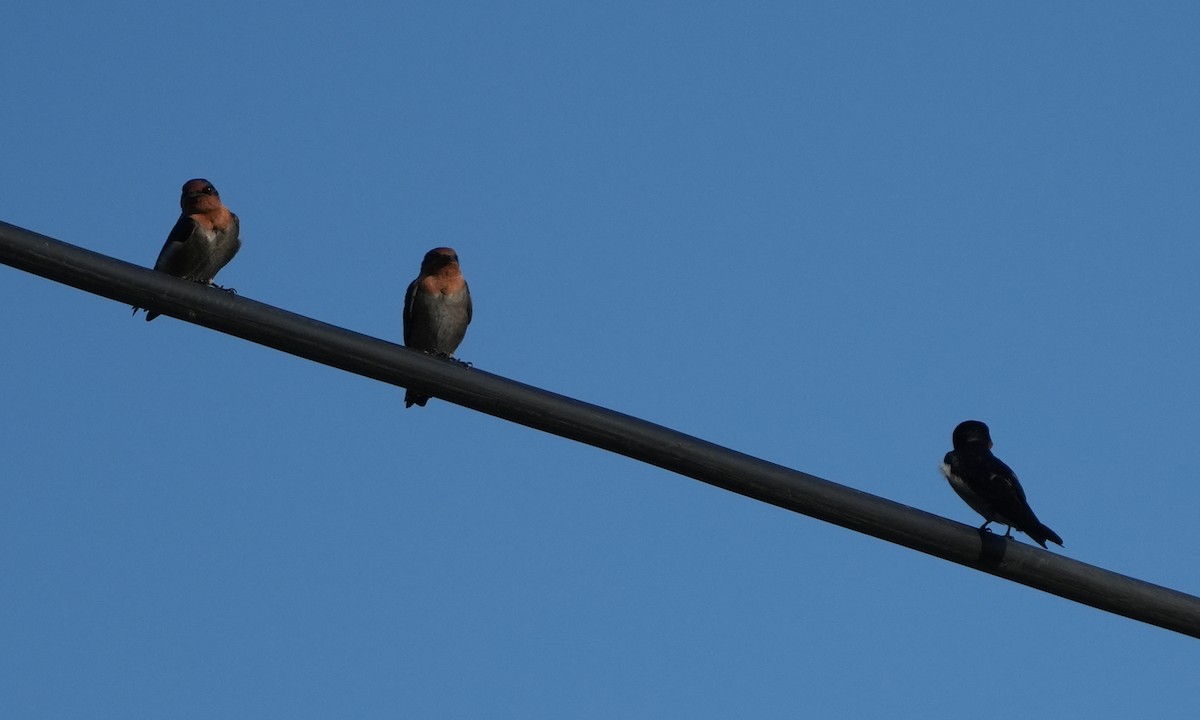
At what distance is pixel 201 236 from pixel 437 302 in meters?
1.97

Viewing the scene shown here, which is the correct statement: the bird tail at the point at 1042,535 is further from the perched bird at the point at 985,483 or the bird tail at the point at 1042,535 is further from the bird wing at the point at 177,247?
the bird wing at the point at 177,247

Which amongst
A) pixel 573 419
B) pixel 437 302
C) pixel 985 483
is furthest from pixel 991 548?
pixel 437 302

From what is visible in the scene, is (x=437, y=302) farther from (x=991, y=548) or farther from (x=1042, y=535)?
(x=991, y=548)

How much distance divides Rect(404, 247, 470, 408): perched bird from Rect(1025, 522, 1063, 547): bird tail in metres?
6.13

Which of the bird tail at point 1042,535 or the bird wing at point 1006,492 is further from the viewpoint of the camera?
the bird wing at point 1006,492

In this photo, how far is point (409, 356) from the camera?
6391 mm

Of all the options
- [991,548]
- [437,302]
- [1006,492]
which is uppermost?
[437,302]

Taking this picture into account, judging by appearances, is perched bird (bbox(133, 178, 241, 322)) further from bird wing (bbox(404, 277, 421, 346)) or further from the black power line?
the black power line

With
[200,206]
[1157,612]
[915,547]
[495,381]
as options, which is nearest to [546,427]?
[495,381]

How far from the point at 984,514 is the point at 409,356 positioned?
4896mm

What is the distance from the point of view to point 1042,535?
8.19 meters

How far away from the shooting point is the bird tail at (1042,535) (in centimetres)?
795

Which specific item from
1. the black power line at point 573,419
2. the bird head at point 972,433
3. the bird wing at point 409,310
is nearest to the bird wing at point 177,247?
the bird wing at point 409,310

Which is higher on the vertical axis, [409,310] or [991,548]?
[409,310]
